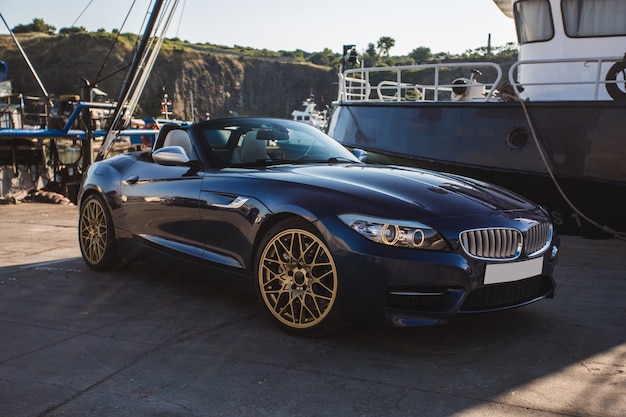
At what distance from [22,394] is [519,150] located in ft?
25.5

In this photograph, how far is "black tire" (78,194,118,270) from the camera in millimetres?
6281

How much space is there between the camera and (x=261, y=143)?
544cm

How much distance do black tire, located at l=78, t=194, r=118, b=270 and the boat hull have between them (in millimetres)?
5190

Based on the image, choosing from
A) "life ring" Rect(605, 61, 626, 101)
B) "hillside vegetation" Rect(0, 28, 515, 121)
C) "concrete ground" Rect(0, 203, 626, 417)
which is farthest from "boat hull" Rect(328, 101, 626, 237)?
"hillside vegetation" Rect(0, 28, 515, 121)

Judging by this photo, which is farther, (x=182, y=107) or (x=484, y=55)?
(x=484, y=55)

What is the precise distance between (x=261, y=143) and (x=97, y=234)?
1.97 meters

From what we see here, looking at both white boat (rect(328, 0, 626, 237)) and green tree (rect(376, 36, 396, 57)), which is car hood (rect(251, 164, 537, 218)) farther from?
green tree (rect(376, 36, 396, 57))

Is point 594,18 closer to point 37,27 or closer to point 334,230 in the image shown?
point 334,230

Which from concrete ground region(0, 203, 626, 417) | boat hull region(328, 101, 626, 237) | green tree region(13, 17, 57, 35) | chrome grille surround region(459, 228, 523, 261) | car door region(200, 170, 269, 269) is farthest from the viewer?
green tree region(13, 17, 57, 35)

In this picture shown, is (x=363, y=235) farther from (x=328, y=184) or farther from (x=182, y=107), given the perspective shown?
(x=182, y=107)

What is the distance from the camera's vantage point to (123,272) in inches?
255

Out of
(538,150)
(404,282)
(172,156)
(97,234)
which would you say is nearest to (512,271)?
(404,282)

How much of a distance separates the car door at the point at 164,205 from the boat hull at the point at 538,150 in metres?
4.98

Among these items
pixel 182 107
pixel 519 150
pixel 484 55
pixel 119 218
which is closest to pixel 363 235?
pixel 119 218
